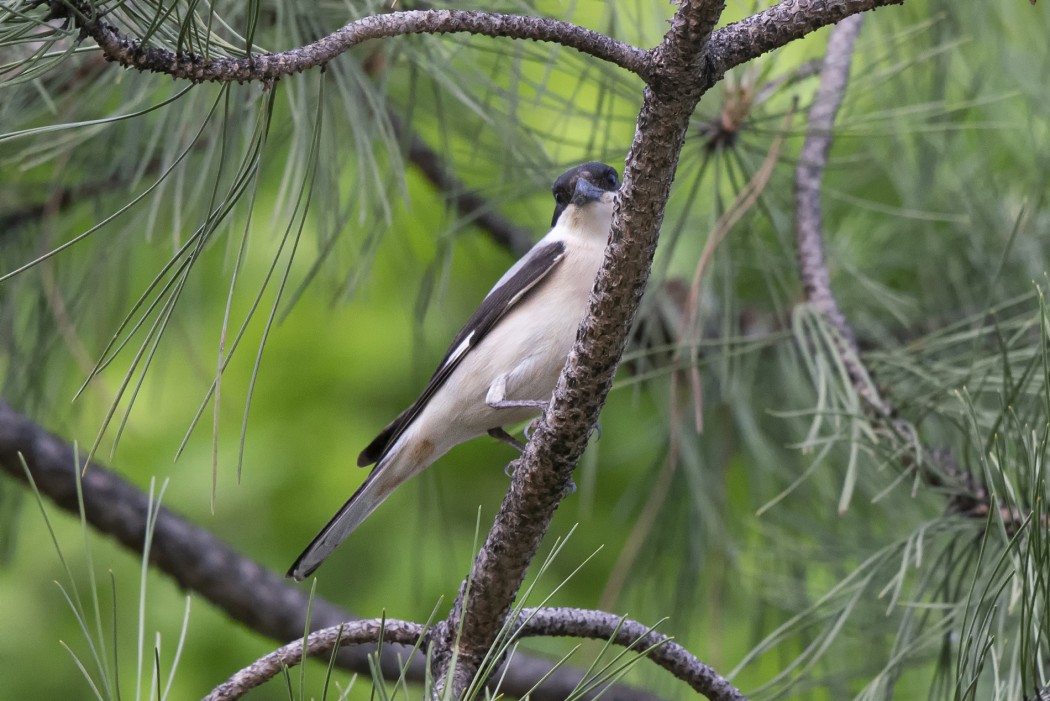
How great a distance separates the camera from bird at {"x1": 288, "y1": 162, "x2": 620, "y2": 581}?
243 centimetres

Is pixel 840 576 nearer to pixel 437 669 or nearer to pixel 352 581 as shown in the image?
pixel 437 669

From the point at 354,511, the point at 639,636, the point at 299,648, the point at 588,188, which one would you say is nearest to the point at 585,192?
the point at 588,188

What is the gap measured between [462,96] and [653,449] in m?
1.67

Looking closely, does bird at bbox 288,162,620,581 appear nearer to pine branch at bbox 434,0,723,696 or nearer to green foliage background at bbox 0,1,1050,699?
green foliage background at bbox 0,1,1050,699

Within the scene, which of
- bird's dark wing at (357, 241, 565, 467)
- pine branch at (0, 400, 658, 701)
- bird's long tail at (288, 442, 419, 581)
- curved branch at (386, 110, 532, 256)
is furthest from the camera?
Answer: curved branch at (386, 110, 532, 256)

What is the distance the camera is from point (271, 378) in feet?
12.3

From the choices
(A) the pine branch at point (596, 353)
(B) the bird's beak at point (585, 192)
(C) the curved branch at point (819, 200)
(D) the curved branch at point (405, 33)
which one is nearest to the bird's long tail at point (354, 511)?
(A) the pine branch at point (596, 353)

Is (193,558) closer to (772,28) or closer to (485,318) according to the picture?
(485,318)

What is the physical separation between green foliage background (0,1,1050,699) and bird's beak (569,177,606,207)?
76mm

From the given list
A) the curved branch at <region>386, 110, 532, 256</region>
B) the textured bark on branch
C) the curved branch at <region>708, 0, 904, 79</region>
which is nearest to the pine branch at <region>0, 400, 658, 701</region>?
the curved branch at <region>386, 110, 532, 256</region>

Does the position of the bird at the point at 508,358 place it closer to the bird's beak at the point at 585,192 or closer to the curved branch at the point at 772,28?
the bird's beak at the point at 585,192

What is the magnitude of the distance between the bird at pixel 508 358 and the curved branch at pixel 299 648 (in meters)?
0.79

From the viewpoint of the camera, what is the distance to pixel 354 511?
2369 mm

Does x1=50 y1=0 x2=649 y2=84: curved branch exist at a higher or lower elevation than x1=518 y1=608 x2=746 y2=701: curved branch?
higher
